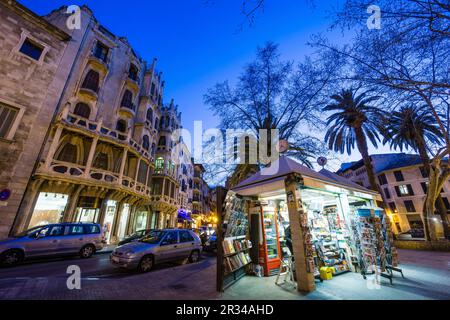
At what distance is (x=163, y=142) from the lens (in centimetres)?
2761

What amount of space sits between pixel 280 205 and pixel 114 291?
6919 mm

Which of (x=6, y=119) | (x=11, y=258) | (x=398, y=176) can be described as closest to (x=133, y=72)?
(x=6, y=119)

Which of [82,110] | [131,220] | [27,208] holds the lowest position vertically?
[131,220]

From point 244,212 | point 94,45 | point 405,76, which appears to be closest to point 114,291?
point 244,212

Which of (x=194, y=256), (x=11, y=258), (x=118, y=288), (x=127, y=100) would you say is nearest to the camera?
(x=118, y=288)

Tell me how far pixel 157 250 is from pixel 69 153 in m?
12.5

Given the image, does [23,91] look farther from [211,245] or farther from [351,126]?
[351,126]

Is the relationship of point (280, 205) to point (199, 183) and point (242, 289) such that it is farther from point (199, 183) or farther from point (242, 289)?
point (199, 183)

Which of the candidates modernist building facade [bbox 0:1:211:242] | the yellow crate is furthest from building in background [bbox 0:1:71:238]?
the yellow crate

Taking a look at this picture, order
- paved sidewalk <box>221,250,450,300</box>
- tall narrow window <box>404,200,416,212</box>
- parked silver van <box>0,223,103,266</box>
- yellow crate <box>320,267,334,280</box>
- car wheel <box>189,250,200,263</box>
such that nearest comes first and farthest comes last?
paved sidewalk <box>221,250,450,300</box>
yellow crate <box>320,267,334,280</box>
parked silver van <box>0,223,103,266</box>
car wheel <box>189,250,200,263</box>
tall narrow window <box>404,200,416,212</box>

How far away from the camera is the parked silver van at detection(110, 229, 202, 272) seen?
7.47 metres

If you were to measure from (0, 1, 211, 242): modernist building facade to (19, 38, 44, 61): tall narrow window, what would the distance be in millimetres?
786

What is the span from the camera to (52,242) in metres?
9.48

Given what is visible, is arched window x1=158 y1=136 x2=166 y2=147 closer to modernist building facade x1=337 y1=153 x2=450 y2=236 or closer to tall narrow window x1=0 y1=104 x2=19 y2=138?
tall narrow window x1=0 y1=104 x2=19 y2=138
